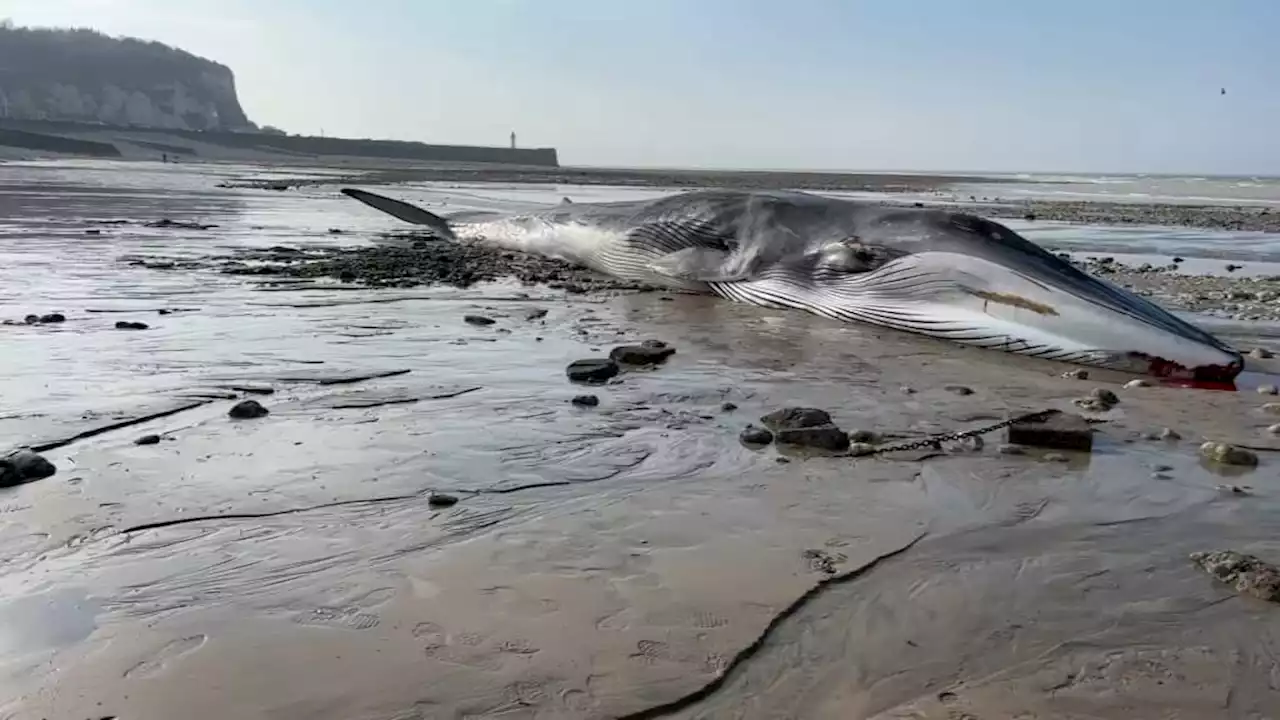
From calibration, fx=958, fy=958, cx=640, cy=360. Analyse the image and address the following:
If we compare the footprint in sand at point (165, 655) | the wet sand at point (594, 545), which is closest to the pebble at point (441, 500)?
the wet sand at point (594, 545)

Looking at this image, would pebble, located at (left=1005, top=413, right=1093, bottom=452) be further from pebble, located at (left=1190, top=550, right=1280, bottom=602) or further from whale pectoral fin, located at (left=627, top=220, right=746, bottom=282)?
whale pectoral fin, located at (left=627, top=220, right=746, bottom=282)

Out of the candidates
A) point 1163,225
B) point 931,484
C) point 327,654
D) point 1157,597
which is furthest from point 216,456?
point 1163,225

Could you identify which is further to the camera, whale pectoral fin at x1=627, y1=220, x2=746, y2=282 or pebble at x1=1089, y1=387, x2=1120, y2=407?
whale pectoral fin at x1=627, y1=220, x2=746, y2=282

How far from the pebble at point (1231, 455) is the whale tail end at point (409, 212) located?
1004 centimetres

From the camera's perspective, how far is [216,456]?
346 cm

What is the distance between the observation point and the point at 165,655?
210cm

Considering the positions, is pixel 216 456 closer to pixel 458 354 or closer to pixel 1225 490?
pixel 458 354

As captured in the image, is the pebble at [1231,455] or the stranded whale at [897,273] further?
the stranded whale at [897,273]

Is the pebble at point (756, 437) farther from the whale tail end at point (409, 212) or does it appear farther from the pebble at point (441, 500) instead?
the whale tail end at point (409, 212)

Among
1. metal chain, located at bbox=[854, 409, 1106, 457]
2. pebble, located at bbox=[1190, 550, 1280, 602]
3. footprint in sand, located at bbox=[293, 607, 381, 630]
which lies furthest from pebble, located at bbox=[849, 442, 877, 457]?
footprint in sand, located at bbox=[293, 607, 381, 630]

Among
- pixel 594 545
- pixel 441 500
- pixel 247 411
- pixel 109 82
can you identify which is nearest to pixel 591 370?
A: pixel 247 411

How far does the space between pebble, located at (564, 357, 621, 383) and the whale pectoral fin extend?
295 cm

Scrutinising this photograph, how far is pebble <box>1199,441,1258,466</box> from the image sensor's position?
3.71 m

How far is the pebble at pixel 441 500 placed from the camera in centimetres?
306
